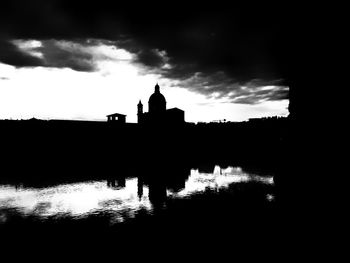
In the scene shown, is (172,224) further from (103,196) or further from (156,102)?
(156,102)

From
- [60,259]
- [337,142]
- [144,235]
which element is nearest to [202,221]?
[144,235]

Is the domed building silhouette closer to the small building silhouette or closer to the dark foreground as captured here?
the small building silhouette

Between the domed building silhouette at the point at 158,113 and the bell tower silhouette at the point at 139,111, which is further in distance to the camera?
the bell tower silhouette at the point at 139,111

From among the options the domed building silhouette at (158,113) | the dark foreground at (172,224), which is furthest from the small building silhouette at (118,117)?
the dark foreground at (172,224)

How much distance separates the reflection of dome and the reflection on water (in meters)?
43.1

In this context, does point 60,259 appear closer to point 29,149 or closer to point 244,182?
point 244,182

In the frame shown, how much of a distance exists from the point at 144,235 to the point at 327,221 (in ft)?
26.5

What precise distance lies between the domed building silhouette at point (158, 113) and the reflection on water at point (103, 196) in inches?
1603

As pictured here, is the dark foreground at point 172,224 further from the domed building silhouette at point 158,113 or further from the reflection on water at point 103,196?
the domed building silhouette at point 158,113

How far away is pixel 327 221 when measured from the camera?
5473 millimetres

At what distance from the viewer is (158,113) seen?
67.8 meters

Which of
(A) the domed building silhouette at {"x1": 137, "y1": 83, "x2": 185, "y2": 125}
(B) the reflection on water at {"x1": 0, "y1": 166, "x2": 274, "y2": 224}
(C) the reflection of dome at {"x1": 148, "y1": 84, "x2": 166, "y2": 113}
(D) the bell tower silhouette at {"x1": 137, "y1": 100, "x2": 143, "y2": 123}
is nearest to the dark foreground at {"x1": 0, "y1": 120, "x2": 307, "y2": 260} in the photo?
(B) the reflection on water at {"x1": 0, "y1": 166, "x2": 274, "y2": 224}

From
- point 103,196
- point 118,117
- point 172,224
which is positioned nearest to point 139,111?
point 118,117

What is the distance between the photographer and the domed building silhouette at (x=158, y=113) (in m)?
66.9
